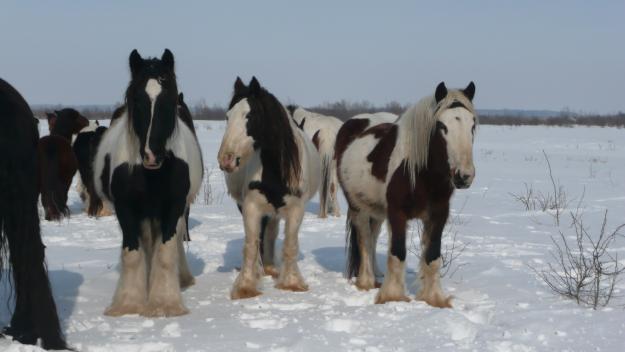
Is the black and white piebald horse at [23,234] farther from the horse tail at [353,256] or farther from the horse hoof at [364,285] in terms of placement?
the horse tail at [353,256]

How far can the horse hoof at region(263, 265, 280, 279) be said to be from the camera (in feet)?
23.3

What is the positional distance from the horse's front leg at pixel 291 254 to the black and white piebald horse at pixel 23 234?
8.74 feet

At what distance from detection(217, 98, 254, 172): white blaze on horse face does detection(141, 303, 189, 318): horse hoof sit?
1.22 m

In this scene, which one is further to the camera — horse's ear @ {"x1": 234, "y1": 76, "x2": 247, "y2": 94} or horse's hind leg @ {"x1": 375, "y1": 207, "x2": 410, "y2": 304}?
horse's ear @ {"x1": 234, "y1": 76, "x2": 247, "y2": 94}

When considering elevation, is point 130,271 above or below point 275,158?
below

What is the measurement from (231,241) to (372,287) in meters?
3.01

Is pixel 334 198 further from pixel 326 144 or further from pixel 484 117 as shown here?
pixel 484 117

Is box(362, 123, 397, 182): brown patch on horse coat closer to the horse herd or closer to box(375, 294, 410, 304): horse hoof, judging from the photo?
the horse herd

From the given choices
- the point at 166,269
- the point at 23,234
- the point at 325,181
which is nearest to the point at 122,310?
the point at 166,269

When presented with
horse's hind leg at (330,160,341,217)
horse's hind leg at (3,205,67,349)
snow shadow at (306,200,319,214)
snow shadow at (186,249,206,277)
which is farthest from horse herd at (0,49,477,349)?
snow shadow at (306,200,319,214)

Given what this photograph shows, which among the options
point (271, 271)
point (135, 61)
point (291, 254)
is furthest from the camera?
point (271, 271)

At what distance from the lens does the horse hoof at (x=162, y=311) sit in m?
5.25

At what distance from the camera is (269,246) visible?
7246 millimetres

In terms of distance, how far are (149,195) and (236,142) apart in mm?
964
